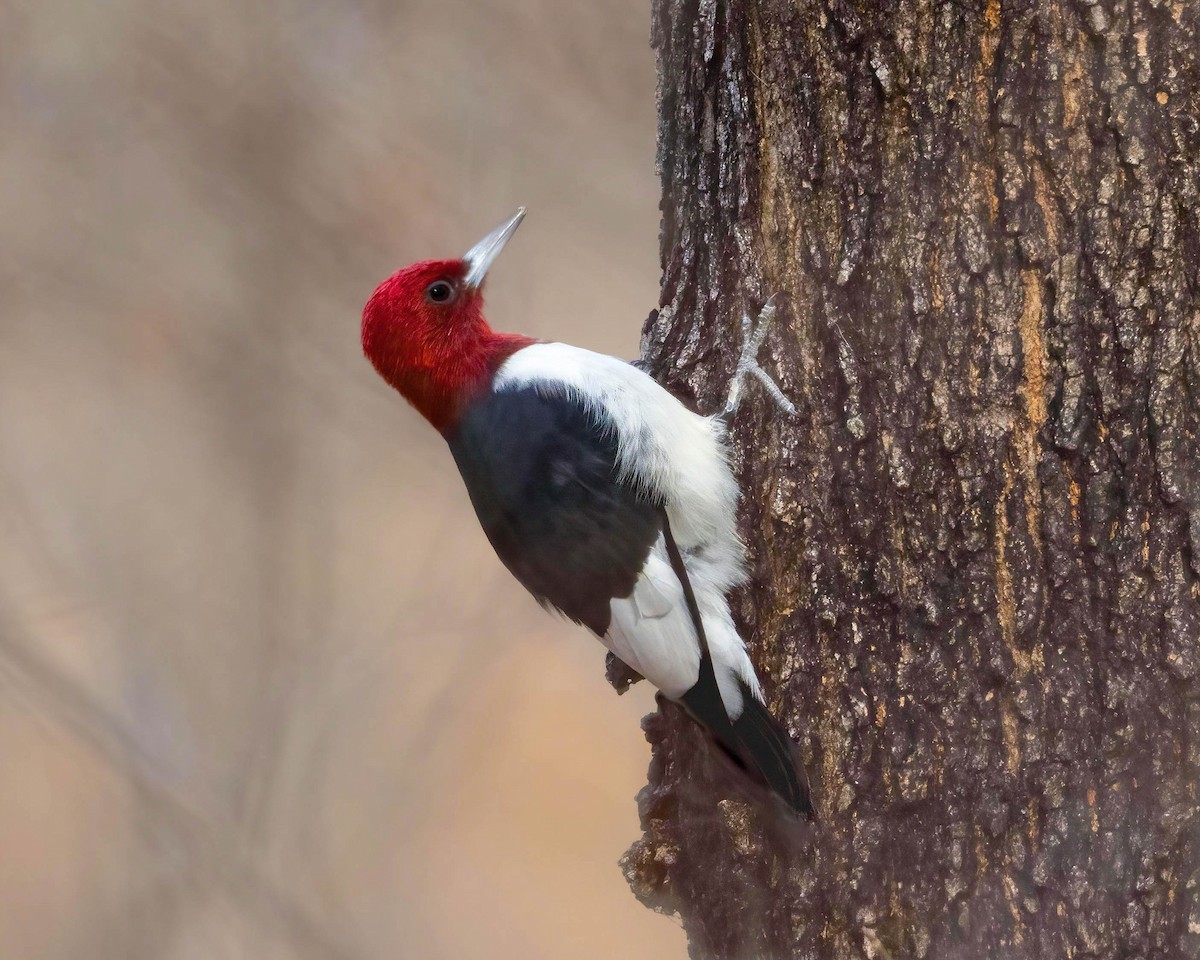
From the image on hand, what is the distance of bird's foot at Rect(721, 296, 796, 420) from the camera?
2.23 meters

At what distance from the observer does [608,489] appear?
103 inches

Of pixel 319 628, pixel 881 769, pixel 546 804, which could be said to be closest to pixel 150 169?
pixel 319 628

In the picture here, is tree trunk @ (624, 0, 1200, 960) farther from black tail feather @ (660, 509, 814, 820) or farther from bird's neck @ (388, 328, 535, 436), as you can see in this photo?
bird's neck @ (388, 328, 535, 436)

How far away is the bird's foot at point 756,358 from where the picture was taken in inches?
87.8

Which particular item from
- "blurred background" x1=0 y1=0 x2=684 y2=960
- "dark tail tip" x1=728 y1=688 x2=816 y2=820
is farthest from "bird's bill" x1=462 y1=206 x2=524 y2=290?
"dark tail tip" x1=728 y1=688 x2=816 y2=820

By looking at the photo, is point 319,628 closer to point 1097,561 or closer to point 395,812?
point 395,812

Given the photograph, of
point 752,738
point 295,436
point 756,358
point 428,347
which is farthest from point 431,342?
point 295,436

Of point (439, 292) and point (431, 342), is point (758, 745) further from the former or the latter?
point (439, 292)

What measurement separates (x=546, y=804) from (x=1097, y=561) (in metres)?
4.12

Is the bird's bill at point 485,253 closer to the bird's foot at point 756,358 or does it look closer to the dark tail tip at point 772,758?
the bird's foot at point 756,358

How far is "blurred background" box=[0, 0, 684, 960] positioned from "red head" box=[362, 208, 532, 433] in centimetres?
104

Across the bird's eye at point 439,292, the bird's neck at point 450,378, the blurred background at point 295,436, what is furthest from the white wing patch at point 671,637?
the blurred background at point 295,436

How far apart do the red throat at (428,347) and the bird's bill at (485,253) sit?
76 millimetres

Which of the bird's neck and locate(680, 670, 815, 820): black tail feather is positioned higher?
the bird's neck
